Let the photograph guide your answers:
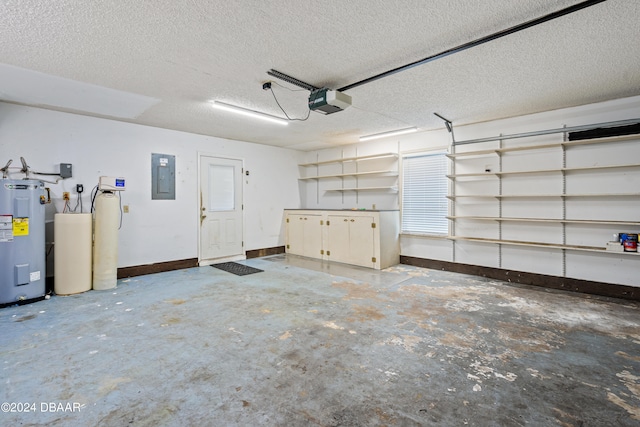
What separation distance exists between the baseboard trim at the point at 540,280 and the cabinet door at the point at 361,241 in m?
0.94

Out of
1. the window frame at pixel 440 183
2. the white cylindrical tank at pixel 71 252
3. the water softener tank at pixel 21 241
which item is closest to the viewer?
the water softener tank at pixel 21 241

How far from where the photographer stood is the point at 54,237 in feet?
12.9

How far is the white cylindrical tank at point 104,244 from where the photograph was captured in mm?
4160

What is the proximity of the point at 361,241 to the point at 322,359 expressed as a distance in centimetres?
346

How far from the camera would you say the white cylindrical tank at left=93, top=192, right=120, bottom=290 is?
4.16 meters

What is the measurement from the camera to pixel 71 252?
12.9 feet

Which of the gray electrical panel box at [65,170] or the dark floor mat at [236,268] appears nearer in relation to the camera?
the gray electrical panel box at [65,170]

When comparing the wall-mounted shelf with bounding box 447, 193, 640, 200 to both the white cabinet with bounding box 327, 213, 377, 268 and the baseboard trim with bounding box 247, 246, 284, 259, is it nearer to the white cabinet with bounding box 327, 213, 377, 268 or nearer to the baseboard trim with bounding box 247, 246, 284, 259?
the white cabinet with bounding box 327, 213, 377, 268

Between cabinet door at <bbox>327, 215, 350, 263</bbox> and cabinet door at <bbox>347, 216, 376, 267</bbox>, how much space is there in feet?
A: 0.33

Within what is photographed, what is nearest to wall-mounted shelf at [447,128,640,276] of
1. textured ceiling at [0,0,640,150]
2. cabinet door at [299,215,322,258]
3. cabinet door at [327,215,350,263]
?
textured ceiling at [0,0,640,150]

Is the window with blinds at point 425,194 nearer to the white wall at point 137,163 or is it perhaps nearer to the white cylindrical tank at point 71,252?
the white wall at point 137,163

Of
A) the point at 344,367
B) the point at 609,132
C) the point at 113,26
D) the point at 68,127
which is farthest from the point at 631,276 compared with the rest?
the point at 68,127

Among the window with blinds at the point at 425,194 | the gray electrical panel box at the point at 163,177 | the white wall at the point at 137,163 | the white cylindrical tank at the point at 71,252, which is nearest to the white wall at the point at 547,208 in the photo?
the window with blinds at the point at 425,194

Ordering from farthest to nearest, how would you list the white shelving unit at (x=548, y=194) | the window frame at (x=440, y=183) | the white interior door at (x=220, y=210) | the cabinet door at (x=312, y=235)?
the cabinet door at (x=312, y=235) → the white interior door at (x=220, y=210) → the window frame at (x=440, y=183) → the white shelving unit at (x=548, y=194)
